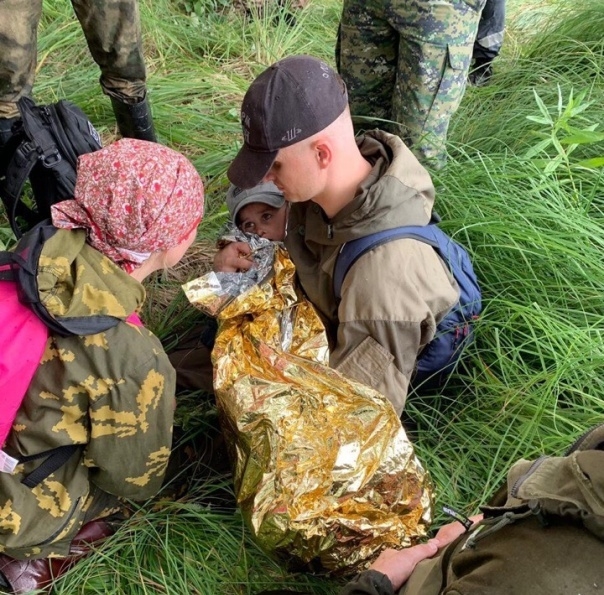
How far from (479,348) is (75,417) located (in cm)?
132

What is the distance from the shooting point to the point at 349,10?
244cm

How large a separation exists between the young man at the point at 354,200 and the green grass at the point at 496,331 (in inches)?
13.3

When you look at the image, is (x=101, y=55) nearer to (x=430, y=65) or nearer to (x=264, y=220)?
(x=264, y=220)

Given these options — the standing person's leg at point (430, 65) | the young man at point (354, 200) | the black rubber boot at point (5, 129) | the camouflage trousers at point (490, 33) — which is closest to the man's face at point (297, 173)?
the young man at point (354, 200)

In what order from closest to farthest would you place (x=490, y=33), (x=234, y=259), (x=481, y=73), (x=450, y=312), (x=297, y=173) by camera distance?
(x=297, y=173) → (x=450, y=312) → (x=234, y=259) → (x=481, y=73) → (x=490, y=33)

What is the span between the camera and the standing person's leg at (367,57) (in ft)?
7.88

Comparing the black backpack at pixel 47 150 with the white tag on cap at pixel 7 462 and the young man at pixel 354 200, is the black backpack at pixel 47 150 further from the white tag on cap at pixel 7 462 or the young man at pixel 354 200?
the white tag on cap at pixel 7 462

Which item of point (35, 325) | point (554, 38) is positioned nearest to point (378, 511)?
point (35, 325)

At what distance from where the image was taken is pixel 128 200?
146 cm

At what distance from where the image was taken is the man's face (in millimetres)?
1718

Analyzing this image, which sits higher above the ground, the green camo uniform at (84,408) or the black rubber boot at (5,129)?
the black rubber boot at (5,129)

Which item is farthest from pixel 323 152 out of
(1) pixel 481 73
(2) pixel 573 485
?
(1) pixel 481 73

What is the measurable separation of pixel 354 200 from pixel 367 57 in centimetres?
109

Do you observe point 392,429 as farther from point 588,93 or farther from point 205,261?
point 588,93
